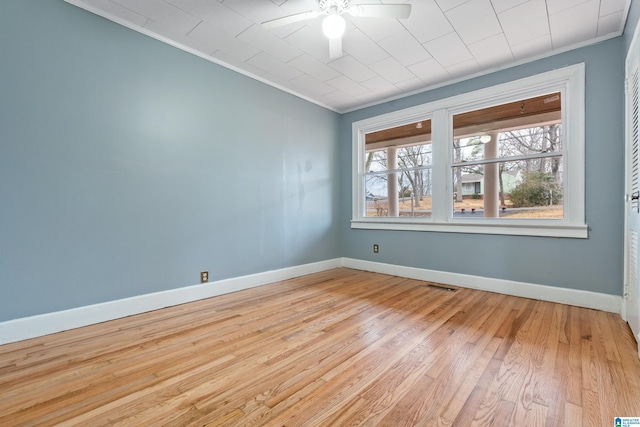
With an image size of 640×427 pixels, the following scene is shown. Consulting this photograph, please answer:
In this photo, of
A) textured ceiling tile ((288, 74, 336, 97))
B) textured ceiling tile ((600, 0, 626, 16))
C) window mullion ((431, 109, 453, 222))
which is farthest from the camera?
window mullion ((431, 109, 453, 222))

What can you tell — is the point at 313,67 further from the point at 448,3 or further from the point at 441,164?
the point at 441,164

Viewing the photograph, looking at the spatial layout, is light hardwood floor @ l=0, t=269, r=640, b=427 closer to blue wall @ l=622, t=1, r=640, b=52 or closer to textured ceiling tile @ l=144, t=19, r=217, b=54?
blue wall @ l=622, t=1, r=640, b=52

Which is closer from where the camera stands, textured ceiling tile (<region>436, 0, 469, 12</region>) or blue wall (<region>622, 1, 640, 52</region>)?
blue wall (<region>622, 1, 640, 52</region>)

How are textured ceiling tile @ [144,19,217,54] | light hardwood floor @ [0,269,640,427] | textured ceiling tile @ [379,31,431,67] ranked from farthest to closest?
textured ceiling tile @ [379,31,431,67], textured ceiling tile @ [144,19,217,54], light hardwood floor @ [0,269,640,427]

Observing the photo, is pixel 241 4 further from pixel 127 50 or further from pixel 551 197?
pixel 551 197

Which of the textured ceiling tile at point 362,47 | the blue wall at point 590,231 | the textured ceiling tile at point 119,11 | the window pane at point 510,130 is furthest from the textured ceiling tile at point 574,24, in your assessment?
the textured ceiling tile at point 119,11

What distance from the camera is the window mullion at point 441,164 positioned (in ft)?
11.6

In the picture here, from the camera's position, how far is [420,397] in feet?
4.51

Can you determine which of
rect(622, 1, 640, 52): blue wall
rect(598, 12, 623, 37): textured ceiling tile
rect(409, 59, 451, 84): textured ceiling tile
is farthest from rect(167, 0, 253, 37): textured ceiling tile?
rect(598, 12, 623, 37): textured ceiling tile

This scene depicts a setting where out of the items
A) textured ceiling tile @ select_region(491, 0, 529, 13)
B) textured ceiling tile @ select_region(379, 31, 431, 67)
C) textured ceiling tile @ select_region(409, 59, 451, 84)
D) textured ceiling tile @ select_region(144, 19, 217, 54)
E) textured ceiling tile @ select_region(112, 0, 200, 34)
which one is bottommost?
textured ceiling tile @ select_region(491, 0, 529, 13)

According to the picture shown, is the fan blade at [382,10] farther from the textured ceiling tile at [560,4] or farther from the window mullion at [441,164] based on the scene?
the window mullion at [441,164]

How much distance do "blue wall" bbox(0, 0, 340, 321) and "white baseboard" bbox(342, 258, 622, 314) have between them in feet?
5.83

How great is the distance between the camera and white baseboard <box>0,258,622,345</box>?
2027 mm

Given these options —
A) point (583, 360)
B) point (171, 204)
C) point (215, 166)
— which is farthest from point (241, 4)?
point (583, 360)
